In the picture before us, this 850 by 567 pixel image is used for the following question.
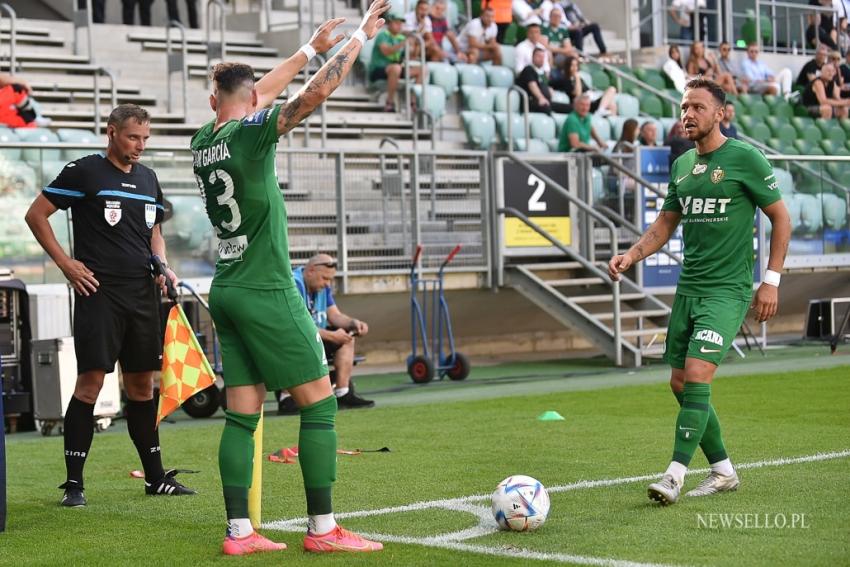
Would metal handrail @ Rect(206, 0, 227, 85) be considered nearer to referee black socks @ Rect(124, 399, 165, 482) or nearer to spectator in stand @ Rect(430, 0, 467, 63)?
spectator in stand @ Rect(430, 0, 467, 63)

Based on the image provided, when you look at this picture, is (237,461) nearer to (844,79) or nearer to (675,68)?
(675,68)

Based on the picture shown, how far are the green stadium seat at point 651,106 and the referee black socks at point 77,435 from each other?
55.9 feet

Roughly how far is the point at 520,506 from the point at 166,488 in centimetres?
245

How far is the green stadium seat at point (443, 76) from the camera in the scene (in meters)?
21.1

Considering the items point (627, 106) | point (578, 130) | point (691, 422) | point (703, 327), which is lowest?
point (691, 422)

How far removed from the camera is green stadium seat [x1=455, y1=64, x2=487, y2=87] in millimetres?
21609

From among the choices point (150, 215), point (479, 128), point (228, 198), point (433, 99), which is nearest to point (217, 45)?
point (433, 99)

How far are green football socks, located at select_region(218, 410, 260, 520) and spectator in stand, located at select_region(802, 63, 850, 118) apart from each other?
71.0ft

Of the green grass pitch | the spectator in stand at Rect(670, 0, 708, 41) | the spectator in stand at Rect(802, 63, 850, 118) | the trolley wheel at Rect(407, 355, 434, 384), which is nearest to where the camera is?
the green grass pitch

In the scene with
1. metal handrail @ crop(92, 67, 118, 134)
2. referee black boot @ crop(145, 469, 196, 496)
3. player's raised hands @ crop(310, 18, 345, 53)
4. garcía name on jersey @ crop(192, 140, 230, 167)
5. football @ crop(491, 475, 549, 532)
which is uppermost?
metal handrail @ crop(92, 67, 118, 134)

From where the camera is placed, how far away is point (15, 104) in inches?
633

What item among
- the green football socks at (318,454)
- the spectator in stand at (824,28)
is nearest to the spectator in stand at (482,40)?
the spectator in stand at (824,28)

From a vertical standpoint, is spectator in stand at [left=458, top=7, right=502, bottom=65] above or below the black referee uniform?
above

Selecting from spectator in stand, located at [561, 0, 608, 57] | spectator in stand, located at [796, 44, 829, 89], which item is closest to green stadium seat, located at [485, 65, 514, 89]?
spectator in stand, located at [561, 0, 608, 57]
